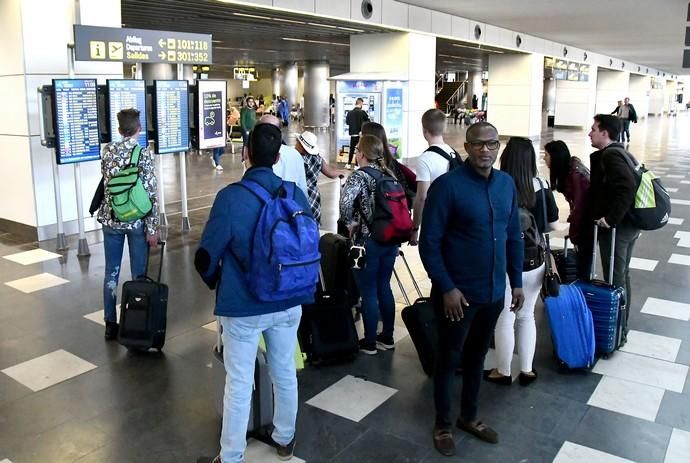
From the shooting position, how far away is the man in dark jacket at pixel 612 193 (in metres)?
4.30

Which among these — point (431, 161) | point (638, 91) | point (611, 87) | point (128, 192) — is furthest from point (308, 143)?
point (638, 91)

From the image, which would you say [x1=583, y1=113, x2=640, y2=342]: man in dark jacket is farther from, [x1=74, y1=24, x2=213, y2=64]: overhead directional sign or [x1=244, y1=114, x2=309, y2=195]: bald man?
[x1=74, y1=24, x2=213, y2=64]: overhead directional sign

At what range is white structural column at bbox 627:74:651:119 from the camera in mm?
46531

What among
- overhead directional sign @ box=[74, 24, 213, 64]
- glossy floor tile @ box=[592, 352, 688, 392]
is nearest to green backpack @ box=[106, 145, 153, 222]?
overhead directional sign @ box=[74, 24, 213, 64]

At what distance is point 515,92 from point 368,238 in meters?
21.8

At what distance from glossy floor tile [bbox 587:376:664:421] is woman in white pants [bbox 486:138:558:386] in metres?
0.42

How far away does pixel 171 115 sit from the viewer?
8.26 metres

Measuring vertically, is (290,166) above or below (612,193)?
above

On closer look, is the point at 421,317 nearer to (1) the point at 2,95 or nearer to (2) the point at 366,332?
(2) the point at 366,332

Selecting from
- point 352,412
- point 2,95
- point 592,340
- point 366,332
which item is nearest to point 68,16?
point 2,95

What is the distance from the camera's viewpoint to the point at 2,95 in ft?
26.0

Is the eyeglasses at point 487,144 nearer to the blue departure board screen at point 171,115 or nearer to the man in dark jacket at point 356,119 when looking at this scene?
the blue departure board screen at point 171,115

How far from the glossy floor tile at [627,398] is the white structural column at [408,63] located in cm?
1227

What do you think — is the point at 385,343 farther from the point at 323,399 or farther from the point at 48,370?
the point at 48,370
